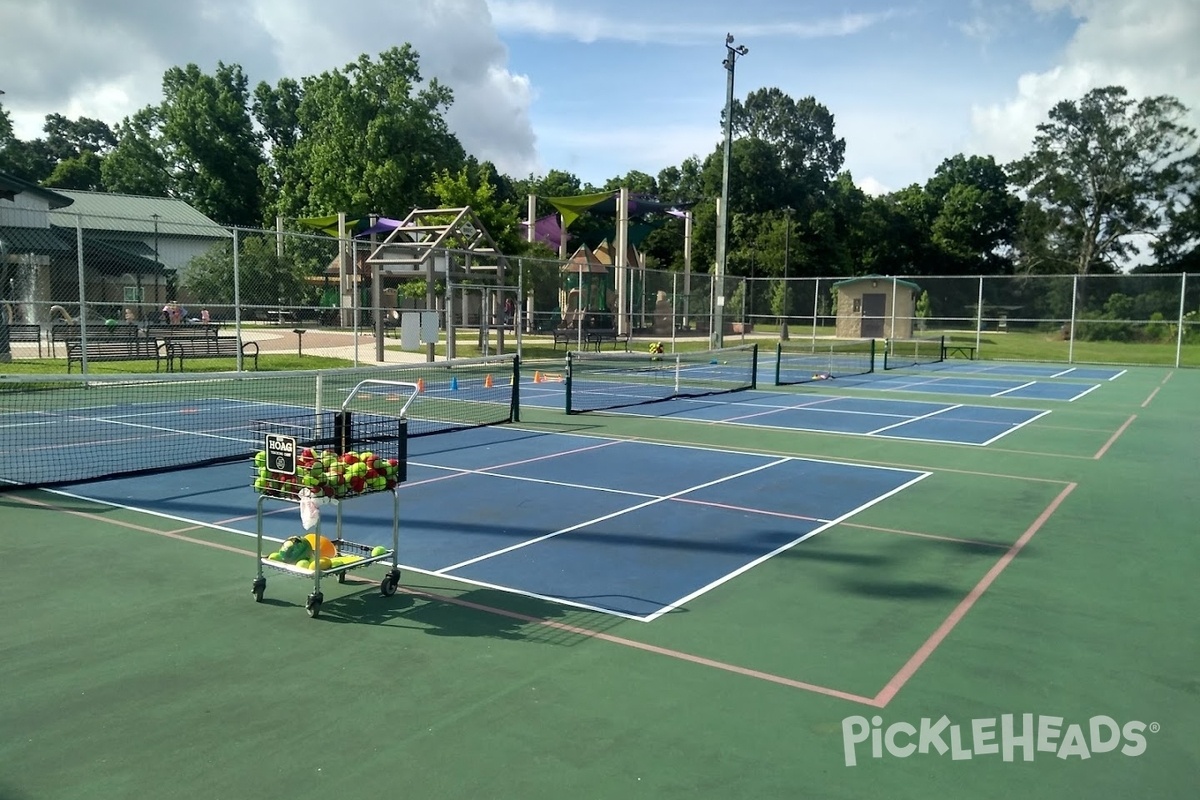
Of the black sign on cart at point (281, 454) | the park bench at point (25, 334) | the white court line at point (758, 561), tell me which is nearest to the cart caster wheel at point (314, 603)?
the black sign on cart at point (281, 454)

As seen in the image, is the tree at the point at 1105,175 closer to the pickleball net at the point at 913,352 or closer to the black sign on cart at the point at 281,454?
the pickleball net at the point at 913,352

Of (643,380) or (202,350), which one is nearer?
(202,350)

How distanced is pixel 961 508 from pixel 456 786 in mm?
7555

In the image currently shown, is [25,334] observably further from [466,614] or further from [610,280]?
[610,280]

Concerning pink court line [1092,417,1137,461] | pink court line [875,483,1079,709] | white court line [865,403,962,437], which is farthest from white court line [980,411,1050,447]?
pink court line [875,483,1079,709]

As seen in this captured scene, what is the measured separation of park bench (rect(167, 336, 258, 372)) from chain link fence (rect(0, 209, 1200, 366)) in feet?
1.86

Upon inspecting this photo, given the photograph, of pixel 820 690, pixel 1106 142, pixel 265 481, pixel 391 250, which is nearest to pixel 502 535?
pixel 265 481

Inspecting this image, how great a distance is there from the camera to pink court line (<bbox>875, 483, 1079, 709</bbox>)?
5137 mm

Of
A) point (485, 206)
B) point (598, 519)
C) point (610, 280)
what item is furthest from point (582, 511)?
point (610, 280)

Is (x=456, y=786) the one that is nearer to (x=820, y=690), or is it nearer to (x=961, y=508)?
(x=820, y=690)

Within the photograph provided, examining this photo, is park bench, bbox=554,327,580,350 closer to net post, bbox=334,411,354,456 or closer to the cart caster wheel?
net post, bbox=334,411,354,456

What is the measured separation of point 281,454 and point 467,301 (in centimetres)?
3479

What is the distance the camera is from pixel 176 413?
16.6 metres

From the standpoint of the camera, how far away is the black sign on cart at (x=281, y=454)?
6008 millimetres
